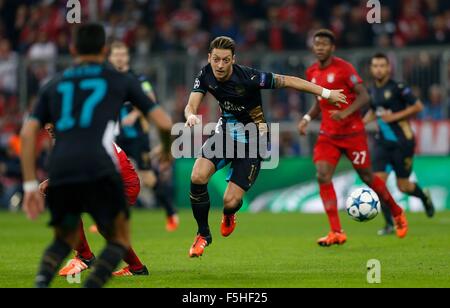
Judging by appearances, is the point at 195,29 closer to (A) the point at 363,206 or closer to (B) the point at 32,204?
(A) the point at 363,206

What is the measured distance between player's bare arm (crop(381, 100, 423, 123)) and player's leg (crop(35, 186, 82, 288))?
8.49 m

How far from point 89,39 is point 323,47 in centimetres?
622

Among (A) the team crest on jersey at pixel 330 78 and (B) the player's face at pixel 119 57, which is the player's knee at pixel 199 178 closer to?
(A) the team crest on jersey at pixel 330 78

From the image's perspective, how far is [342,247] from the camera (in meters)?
12.8

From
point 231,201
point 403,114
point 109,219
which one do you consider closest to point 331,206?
point 231,201

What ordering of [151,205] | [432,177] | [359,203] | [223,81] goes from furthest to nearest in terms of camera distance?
1. [151,205]
2. [432,177]
3. [359,203]
4. [223,81]

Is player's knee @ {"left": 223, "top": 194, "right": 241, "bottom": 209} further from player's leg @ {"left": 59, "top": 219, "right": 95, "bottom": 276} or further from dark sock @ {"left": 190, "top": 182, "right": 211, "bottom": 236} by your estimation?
player's leg @ {"left": 59, "top": 219, "right": 95, "bottom": 276}

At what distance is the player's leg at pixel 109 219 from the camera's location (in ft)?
24.2

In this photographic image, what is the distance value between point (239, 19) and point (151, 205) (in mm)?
5261

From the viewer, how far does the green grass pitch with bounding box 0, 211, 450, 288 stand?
9.46 metres

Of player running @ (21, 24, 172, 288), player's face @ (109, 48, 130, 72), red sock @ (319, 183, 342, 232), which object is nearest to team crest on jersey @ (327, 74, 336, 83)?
red sock @ (319, 183, 342, 232)
